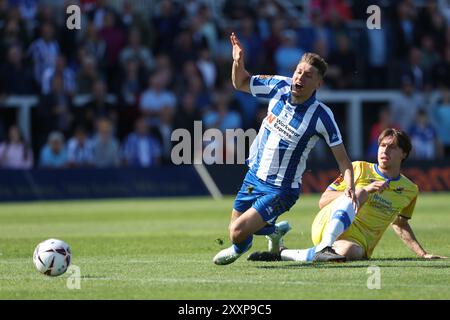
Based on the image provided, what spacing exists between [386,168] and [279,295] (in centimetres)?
318

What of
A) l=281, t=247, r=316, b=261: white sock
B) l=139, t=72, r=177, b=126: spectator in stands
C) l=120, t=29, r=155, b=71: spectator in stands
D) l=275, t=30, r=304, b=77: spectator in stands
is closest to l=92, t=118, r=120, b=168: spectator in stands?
l=139, t=72, r=177, b=126: spectator in stands

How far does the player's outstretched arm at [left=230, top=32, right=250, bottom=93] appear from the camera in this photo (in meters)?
11.2

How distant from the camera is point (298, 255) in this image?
455 inches

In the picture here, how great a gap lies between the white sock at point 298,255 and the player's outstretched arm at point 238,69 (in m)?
1.83

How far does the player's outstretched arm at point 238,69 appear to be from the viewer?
1116cm

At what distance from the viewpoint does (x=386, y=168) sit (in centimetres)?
1169

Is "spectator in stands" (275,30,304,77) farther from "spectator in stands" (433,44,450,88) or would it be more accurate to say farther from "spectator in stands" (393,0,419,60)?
"spectator in stands" (433,44,450,88)

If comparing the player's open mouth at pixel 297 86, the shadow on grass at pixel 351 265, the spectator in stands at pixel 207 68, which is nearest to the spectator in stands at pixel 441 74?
the spectator in stands at pixel 207 68

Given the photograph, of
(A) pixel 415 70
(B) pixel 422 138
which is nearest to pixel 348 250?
(B) pixel 422 138

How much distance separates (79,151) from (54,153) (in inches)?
23.0

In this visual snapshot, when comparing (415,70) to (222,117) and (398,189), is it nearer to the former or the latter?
(222,117)
